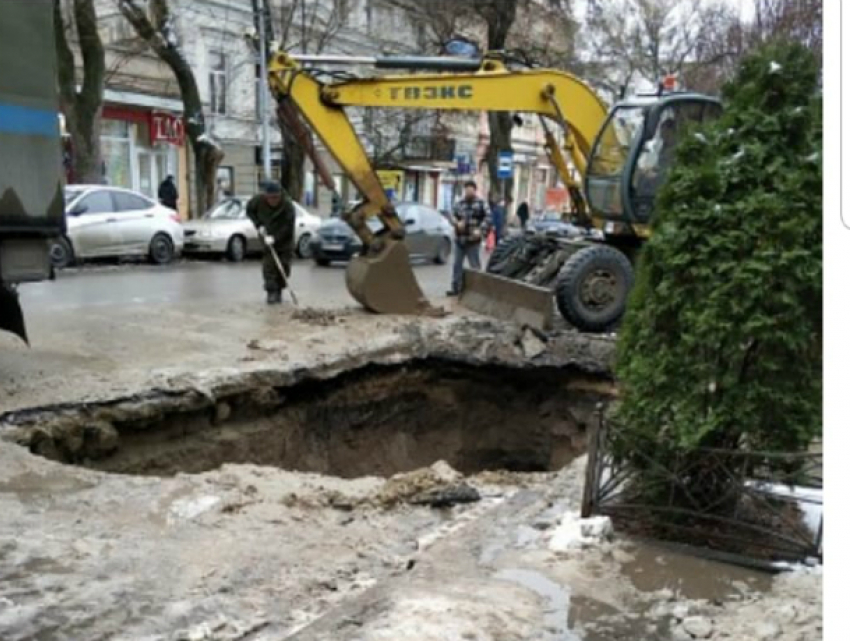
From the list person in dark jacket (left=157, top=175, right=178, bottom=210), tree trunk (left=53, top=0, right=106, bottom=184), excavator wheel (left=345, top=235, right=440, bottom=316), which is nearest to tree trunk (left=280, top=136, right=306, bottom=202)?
person in dark jacket (left=157, top=175, right=178, bottom=210)

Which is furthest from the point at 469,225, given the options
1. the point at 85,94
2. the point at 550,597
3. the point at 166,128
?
the point at 166,128

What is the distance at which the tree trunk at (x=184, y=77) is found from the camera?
20.6 metres

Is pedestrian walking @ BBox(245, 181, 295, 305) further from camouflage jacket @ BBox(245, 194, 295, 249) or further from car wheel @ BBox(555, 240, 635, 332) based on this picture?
car wheel @ BBox(555, 240, 635, 332)

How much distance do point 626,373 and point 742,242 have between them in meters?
0.90

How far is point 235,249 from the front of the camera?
2048 cm

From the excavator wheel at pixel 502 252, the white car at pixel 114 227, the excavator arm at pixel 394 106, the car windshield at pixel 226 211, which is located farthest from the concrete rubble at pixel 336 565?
the car windshield at pixel 226 211

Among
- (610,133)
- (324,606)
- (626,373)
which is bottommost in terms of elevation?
(324,606)

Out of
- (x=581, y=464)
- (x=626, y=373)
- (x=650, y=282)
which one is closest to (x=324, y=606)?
(x=626, y=373)

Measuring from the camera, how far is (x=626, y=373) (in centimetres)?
455

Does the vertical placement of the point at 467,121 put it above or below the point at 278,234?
above

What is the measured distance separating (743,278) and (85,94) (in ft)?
61.7

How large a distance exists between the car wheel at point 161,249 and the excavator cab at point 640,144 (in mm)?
10583

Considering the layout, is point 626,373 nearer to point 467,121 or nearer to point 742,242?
point 742,242

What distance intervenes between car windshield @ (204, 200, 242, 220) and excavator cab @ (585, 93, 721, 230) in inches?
468
